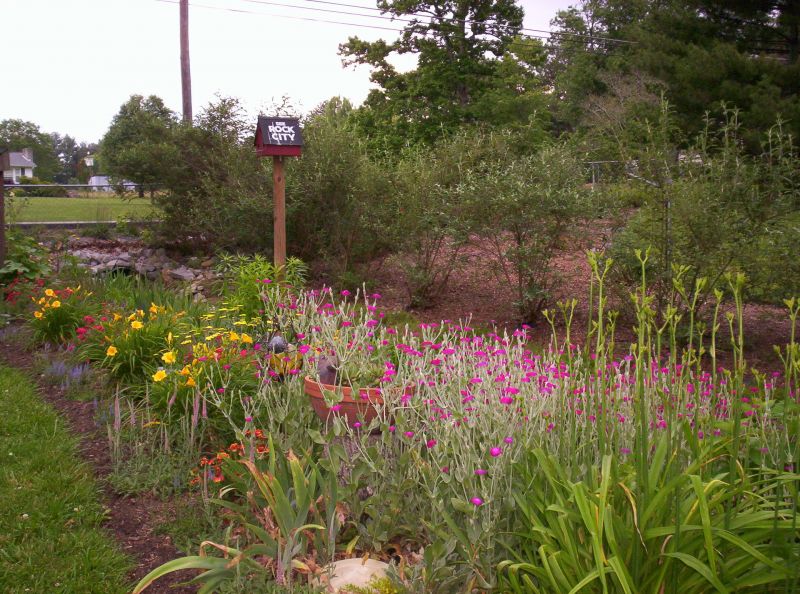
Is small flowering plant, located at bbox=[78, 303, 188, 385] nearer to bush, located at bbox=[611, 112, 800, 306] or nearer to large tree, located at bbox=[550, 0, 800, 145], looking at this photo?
bush, located at bbox=[611, 112, 800, 306]

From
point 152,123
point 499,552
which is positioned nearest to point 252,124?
point 152,123

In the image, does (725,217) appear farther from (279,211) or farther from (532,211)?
(279,211)

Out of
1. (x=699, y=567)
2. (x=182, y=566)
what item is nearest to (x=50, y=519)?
(x=182, y=566)

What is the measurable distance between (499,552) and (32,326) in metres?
5.18

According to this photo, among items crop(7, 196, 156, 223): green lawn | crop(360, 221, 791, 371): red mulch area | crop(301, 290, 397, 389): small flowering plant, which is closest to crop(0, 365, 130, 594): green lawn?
crop(301, 290, 397, 389): small flowering plant

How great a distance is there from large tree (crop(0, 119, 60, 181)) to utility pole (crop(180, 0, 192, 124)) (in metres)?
59.3

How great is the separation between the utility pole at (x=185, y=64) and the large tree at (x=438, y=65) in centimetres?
520

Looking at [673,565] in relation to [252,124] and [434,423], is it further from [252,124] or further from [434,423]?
[252,124]

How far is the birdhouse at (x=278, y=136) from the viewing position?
21.7 feet

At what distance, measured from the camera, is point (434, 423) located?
282 centimetres

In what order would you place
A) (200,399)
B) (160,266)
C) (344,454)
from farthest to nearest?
(160,266), (200,399), (344,454)

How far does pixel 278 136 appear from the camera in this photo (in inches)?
262

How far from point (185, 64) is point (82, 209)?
4.04 metres

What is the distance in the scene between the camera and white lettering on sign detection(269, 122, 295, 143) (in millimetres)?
6641
